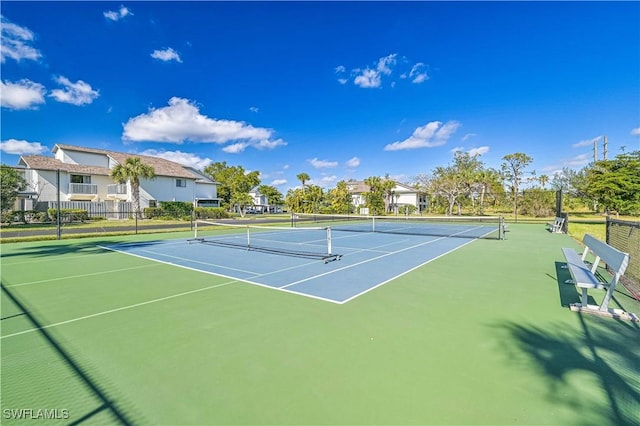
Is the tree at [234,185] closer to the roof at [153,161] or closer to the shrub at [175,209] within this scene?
the roof at [153,161]

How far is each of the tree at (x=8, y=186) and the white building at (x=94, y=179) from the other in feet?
11.1

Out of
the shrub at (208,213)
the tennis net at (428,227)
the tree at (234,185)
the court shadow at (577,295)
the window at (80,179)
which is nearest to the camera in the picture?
the court shadow at (577,295)

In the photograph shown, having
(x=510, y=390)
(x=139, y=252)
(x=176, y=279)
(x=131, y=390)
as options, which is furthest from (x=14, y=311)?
(x=510, y=390)

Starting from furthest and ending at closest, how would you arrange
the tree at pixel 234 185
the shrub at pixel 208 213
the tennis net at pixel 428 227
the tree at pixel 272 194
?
the tree at pixel 272 194
the tree at pixel 234 185
the shrub at pixel 208 213
the tennis net at pixel 428 227

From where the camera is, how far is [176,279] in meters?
7.21

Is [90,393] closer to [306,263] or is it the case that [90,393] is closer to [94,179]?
[306,263]

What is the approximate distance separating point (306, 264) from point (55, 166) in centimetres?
3400

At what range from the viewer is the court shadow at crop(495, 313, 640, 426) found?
266 cm

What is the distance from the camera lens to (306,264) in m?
8.88

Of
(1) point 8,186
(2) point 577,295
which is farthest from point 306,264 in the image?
(1) point 8,186

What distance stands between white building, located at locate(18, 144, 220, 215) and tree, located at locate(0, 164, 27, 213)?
3378 mm

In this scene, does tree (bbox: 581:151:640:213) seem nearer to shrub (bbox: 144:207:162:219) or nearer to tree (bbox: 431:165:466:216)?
Result: tree (bbox: 431:165:466:216)

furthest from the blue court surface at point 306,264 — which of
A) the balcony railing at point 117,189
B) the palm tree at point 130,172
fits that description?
the balcony railing at point 117,189

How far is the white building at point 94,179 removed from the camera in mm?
29103
